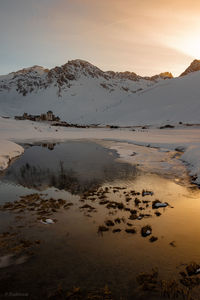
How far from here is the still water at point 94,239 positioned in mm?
6336

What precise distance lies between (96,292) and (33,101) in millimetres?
205490

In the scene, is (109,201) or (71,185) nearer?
(109,201)

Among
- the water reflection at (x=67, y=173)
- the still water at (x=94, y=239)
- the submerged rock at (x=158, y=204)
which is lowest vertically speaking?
the still water at (x=94, y=239)

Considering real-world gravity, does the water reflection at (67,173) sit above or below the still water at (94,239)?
above

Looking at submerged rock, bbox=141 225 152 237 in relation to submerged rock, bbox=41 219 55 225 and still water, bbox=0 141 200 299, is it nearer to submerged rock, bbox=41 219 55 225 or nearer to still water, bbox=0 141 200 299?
still water, bbox=0 141 200 299

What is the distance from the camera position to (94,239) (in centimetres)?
862

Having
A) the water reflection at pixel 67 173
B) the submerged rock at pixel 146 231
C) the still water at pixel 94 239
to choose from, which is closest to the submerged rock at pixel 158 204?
the still water at pixel 94 239

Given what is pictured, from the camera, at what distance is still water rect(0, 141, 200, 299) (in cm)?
634

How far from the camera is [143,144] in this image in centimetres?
3941

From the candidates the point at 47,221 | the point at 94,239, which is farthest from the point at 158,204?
the point at 47,221

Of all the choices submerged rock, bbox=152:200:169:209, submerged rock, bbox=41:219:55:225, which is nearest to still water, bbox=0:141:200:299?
submerged rock, bbox=41:219:55:225

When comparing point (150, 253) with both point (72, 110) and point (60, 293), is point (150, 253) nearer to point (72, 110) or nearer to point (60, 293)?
point (60, 293)

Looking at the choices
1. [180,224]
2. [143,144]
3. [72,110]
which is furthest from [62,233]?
[72,110]

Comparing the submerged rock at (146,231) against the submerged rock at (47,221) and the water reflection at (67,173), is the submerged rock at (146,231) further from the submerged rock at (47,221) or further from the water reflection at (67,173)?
the water reflection at (67,173)
